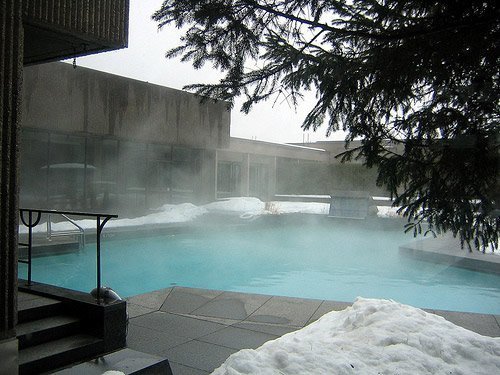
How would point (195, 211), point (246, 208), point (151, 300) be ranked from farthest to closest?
point (246, 208) → point (195, 211) → point (151, 300)

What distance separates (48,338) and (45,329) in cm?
8

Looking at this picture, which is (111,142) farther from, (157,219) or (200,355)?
(200,355)

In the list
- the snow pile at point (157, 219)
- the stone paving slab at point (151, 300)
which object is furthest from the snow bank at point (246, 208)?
the stone paving slab at point (151, 300)

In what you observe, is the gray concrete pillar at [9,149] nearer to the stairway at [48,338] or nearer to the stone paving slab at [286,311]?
the stairway at [48,338]

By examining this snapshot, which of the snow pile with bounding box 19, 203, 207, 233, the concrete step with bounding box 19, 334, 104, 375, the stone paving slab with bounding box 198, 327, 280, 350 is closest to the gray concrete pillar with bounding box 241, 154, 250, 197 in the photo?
the snow pile with bounding box 19, 203, 207, 233

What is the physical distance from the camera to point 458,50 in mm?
2674

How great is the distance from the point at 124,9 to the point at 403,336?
3.54 metres

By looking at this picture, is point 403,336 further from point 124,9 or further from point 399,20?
point 124,9

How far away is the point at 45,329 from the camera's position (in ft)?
10.4

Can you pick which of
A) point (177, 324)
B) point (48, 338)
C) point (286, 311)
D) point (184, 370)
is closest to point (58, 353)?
point (48, 338)

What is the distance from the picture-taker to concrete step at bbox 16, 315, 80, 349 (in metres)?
3.04

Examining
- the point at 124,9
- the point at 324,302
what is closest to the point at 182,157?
the point at 324,302

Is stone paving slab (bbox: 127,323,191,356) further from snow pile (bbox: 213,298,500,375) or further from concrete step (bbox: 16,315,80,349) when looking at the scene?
snow pile (bbox: 213,298,500,375)

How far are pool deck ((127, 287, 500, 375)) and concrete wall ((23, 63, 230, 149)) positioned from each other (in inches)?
277
